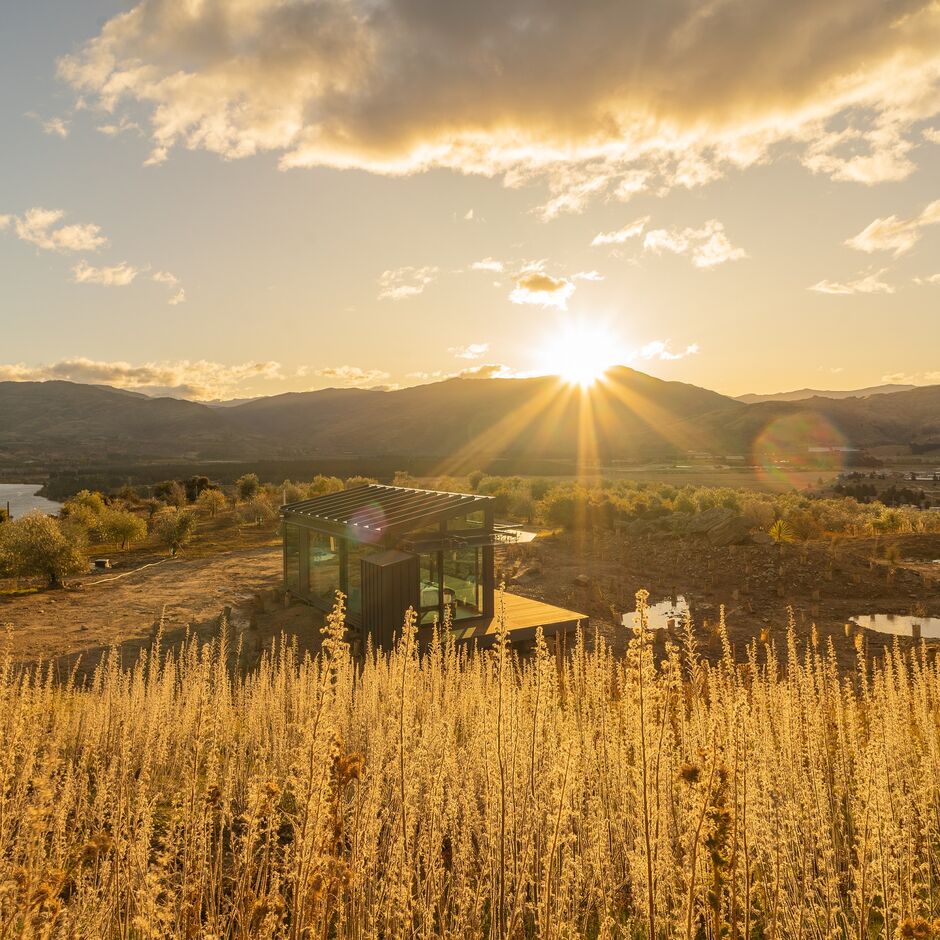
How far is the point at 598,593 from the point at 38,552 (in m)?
17.7

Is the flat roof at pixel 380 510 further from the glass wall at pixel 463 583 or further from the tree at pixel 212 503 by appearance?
the tree at pixel 212 503

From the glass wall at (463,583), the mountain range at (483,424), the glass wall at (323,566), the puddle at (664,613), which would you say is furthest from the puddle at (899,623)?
the mountain range at (483,424)

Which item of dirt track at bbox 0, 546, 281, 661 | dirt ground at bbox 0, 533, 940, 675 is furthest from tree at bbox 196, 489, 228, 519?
dirt ground at bbox 0, 533, 940, 675

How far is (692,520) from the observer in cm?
2517

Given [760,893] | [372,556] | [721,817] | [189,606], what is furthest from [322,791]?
[189,606]

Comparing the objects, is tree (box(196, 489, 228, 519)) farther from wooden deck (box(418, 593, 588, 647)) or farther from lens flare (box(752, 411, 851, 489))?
lens flare (box(752, 411, 851, 489))

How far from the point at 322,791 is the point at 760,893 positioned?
98.6 inches

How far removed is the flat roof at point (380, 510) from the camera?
1377 centimetres

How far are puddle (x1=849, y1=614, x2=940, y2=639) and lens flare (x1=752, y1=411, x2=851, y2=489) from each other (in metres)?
41.0

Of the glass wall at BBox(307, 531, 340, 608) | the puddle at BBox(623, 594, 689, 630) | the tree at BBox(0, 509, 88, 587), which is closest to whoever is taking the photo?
the puddle at BBox(623, 594, 689, 630)

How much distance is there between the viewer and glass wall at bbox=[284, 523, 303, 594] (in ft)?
58.1

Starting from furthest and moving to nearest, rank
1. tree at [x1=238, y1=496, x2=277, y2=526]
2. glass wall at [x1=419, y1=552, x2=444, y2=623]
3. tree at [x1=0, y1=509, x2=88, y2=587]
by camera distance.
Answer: tree at [x1=238, y1=496, x2=277, y2=526]
tree at [x1=0, y1=509, x2=88, y2=587]
glass wall at [x1=419, y1=552, x2=444, y2=623]

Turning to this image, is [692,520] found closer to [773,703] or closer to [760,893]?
[773,703]

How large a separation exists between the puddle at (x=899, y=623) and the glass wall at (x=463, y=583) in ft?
29.3
